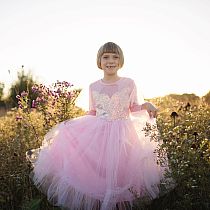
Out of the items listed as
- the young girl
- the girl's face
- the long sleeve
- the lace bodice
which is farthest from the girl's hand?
the long sleeve

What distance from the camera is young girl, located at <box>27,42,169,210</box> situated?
361cm

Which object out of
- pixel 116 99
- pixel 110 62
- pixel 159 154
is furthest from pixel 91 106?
pixel 159 154

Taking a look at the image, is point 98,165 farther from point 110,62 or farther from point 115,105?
point 110,62

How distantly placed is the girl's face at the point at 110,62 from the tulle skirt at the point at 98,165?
0.55 m

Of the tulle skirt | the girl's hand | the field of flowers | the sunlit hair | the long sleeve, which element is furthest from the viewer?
the long sleeve

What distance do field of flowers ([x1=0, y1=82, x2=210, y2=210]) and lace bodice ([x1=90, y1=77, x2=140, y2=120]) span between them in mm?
365

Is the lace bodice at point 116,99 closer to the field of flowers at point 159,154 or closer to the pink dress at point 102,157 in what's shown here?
the pink dress at point 102,157

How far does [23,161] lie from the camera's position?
4836mm

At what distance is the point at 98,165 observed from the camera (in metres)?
3.78

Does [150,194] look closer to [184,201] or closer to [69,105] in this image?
[184,201]

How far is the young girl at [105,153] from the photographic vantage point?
3.61m

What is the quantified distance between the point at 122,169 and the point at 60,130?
0.90m

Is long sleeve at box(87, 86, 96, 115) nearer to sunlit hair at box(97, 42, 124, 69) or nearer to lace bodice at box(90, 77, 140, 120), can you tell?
lace bodice at box(90, 77, 140, 120)

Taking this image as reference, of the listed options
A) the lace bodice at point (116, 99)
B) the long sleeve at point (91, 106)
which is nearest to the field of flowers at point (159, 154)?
the lace bodice at point (116, 99)
